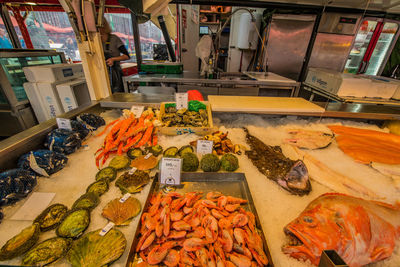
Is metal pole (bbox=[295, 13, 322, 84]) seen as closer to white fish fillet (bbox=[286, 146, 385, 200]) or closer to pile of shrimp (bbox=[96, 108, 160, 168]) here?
white fish fillet (bbox=[286, 146, 385, 200])

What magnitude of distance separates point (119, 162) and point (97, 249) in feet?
2.34

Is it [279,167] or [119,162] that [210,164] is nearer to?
[279,167]

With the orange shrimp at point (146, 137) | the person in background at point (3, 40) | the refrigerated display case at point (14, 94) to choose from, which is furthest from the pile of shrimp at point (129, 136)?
the person in background at point (3, 40)

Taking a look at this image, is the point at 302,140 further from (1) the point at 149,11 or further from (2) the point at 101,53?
(2) the point at 101,53

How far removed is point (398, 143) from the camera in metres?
1.87

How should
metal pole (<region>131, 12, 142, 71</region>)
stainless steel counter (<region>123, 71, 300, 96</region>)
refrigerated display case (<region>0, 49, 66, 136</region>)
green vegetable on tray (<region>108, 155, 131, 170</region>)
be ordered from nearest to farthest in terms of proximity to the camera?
green vegetable on tray (<region>108, 155, 131, 170</region>) → refrigerated display case (<region>0, 49, 66, 136</region>) → stainless steel counter (<region>123, 71, 300, 96</region>) → metal pole (<region>131, 12, 142, 71</region>)

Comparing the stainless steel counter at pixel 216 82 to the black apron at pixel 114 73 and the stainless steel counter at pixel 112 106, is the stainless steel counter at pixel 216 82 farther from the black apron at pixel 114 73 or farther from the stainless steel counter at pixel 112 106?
the stainless steel counter at pixel 112 106

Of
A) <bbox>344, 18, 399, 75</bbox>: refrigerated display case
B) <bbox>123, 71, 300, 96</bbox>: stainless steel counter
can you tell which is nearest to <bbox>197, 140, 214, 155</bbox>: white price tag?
<bbox>123, 71, 300, 96</bbox>: stainless steel counter

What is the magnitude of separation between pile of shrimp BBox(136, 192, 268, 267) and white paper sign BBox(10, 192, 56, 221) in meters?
0.65

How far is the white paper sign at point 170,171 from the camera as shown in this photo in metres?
1.27

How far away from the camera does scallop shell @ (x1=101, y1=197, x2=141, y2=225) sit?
104 centimetres

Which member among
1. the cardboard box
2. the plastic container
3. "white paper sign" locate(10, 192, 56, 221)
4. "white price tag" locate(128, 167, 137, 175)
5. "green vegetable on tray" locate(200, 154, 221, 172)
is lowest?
"white paper sign" locate(10, 192, 56, 221)

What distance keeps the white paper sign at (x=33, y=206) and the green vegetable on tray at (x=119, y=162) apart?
41 centimetres

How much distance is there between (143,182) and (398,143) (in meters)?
2.62
